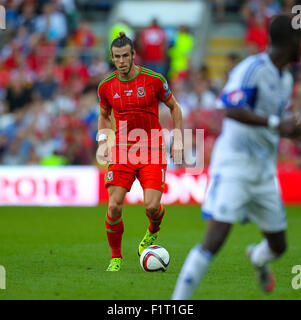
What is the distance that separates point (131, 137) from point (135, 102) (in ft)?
1.37

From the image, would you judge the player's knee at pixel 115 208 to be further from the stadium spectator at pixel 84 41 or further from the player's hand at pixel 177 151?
the stadium spectator at pixel 84 41

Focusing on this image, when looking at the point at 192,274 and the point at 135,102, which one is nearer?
the point at 192,274

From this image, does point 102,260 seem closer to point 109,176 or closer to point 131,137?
point 109,176

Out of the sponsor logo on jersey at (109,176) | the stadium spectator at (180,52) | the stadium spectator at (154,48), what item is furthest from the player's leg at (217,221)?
the stadium spectator at (180,52)

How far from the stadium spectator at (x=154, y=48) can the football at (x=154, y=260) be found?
13.4 m

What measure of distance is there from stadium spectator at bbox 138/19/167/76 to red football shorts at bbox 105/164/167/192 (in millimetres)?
13031

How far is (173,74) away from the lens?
2217 cm

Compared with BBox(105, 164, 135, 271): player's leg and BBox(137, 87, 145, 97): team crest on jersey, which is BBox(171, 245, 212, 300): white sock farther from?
BBox(137, 87, 145, 97): team crest on jersey

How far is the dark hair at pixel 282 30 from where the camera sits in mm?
6074

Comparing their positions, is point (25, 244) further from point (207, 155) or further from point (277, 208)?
point (207, 155)

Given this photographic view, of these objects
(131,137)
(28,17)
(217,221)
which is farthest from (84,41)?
(217,221)

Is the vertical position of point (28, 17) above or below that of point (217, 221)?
above

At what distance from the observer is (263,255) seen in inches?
262

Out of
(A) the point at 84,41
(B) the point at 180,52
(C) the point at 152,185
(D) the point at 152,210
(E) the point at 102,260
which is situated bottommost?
(E) the point at 102,260
